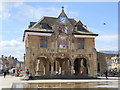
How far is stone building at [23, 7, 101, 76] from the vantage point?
129 ft

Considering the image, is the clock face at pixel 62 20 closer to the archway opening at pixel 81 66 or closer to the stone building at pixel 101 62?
the archway opening at pixel 81 66

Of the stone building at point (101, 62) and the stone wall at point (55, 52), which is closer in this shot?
the stone wall at point (55, 52)

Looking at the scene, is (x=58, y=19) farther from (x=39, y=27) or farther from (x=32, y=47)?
(x=32, y=47)

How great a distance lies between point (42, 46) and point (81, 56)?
793 centimetres

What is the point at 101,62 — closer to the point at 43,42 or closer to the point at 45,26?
the point at 45,26

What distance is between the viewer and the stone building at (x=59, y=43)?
39250 mm

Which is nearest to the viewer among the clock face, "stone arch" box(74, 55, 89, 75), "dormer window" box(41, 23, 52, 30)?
"dormer window" box(41, 23, 52, 30)

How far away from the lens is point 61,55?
1612 inches

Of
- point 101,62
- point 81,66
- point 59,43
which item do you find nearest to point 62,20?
point 59,43

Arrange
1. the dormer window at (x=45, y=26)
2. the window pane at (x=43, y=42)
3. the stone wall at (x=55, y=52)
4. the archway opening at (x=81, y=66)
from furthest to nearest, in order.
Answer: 1. the archway opening at (x=81, y=66)
2. the dormer window at (x=45, y=26)
3. the window pane at (x=43, y=42)
4. the stone wall at (x=55, y=52)

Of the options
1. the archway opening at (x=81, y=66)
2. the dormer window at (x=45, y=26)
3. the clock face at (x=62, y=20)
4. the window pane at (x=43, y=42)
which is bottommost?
the archway opening at (x=81, y=66)

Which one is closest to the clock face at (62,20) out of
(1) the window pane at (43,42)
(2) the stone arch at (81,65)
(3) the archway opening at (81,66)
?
(1) the window pane at (43,42)

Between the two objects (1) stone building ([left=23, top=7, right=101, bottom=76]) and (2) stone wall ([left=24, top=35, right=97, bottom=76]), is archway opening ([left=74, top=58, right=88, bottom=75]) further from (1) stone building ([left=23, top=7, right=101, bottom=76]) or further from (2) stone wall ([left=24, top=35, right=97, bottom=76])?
(2) stone wall ([left=24, top=35, right=97, bottom=76])

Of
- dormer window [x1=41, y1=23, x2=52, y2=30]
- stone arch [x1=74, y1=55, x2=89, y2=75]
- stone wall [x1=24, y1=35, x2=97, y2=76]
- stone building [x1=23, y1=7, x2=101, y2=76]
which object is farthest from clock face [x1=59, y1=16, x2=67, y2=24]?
stone arch [x1=74, y1=55, x2=89, y2=75]
